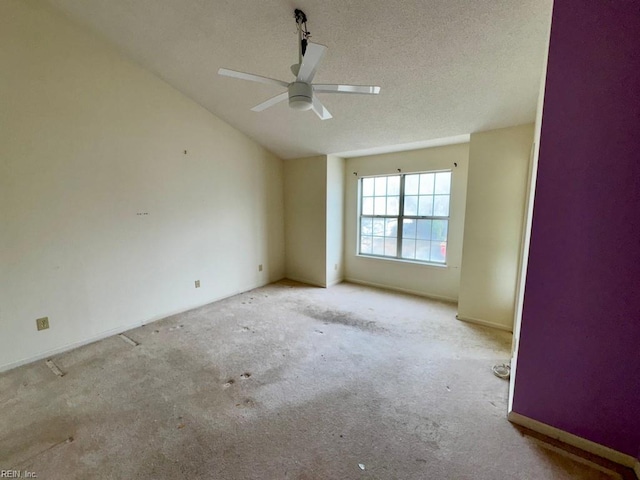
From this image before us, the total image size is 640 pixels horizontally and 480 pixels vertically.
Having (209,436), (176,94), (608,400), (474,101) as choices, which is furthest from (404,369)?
(176,94)

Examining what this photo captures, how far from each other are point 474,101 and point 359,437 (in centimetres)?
301

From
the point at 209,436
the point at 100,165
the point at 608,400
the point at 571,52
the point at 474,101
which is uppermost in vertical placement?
the point at 474,101

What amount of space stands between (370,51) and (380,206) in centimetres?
264

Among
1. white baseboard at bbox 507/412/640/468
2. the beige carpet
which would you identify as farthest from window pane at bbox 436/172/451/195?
white baseboard at bbox 507/412/640/468

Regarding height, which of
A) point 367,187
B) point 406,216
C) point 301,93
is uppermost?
point 301,93

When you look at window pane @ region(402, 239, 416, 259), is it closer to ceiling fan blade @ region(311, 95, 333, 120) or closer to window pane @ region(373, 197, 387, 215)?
window pane @ region(373, 197, 387, 215)

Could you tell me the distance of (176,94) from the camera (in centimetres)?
326

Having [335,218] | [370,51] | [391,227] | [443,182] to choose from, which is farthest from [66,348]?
[443,182]

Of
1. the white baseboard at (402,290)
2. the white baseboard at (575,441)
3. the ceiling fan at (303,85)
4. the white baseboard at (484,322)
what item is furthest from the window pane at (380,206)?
the white baseboard at (575,441)

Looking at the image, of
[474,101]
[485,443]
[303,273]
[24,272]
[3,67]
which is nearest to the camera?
[485,443]

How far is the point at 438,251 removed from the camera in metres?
4.01

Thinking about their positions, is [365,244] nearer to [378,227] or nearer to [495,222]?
[378,227]

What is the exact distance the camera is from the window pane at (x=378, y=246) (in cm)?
458

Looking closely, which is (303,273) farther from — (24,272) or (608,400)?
(608,400)
